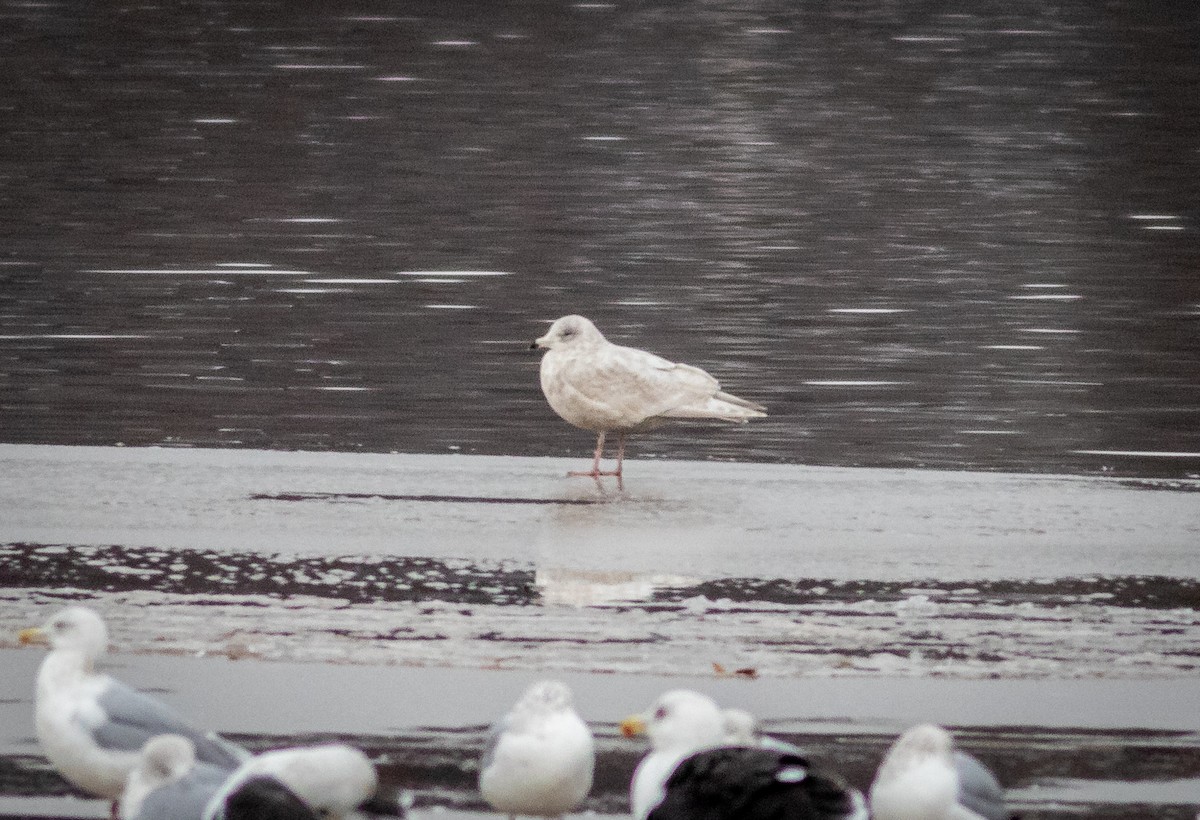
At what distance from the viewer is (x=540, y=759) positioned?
349 cm

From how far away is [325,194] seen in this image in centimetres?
1374

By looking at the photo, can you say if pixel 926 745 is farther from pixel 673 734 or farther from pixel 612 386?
pixel 612 386

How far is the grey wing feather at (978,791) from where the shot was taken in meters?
3.33

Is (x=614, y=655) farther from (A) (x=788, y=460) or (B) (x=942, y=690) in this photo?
(A) (x=788, y=460)

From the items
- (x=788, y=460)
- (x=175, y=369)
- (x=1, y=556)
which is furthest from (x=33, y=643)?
(x=175, y=369)

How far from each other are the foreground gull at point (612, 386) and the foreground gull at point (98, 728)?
3.48m

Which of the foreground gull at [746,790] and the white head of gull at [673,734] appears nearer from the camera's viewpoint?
the foreground gull at [746,790]

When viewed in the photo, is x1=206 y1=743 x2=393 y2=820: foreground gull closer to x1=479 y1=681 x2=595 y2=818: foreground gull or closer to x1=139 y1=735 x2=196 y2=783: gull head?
x1=139 y1=735 x2=196 y2=783: gull head

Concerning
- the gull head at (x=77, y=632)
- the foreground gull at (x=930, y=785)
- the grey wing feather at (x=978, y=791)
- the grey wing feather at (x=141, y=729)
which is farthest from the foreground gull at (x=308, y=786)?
the grey wing feather at (x=978, y=791)

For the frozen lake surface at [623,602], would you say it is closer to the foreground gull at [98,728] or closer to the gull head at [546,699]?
the foreground gull at [98,728]

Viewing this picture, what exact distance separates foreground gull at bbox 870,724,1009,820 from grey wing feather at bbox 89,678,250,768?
1.28m

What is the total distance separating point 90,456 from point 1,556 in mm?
1856

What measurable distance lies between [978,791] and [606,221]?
395 inches

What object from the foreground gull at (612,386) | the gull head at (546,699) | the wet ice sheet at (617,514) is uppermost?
the gull head at (546,699)
